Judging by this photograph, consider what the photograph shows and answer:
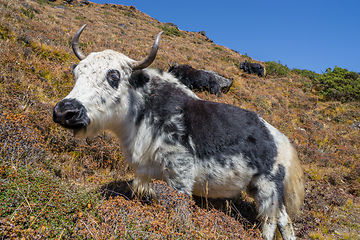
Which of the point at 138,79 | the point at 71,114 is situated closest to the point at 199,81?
the point at 138,79

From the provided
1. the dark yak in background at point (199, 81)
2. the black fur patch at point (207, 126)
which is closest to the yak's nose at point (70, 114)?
the black fur patch at point (207, 126)

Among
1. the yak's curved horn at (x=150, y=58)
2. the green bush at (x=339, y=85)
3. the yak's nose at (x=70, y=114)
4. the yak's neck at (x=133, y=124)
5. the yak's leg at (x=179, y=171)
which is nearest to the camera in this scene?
the yak's nose at (x=70, y=114)

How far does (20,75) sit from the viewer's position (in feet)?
17.0

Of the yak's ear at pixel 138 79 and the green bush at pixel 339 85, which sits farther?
the green bush at pixel 339 85

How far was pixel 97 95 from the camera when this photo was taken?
8.69 ft

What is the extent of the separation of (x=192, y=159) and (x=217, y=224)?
95 centimetres

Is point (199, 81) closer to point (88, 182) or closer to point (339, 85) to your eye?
point (88, 182)

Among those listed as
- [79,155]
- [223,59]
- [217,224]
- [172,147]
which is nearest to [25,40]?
Answer: [79,155]

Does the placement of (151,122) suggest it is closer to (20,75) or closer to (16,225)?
(16,225)

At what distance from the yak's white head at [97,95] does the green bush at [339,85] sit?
16.1m

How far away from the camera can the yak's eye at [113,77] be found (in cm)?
284

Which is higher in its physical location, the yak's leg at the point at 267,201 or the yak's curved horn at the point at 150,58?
the yak's curved horn at the point at 150,58

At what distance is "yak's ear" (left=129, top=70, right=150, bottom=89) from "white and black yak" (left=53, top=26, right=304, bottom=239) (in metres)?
0.02

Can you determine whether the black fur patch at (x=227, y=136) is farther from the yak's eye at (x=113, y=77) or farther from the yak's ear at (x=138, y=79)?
the yak's eye at (x=113, y=77)
